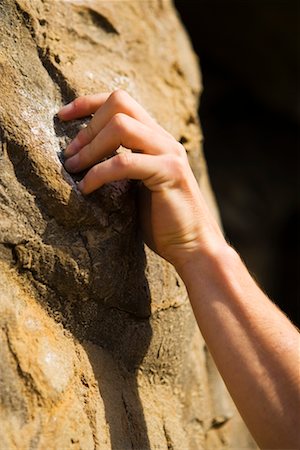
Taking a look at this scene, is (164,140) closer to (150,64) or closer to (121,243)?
(121,243)

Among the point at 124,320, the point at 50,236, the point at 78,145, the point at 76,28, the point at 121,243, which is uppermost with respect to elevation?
the point at 76,28

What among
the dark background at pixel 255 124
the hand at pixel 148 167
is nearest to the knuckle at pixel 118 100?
the hand at pixel 148 167

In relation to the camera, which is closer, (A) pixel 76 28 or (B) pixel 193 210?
(B) pixel 193 210

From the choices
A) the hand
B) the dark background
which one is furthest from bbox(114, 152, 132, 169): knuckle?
the dark background

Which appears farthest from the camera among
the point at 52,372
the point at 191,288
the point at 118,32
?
the point at 118,32

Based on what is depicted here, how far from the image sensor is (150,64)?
2.15 metres

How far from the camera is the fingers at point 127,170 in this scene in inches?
59.5

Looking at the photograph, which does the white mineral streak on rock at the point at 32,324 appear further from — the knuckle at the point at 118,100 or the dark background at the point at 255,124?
the dark background at the point at 255,124

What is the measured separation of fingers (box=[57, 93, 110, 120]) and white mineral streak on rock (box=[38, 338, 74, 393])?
49 cm

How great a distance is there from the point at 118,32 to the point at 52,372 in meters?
0.98

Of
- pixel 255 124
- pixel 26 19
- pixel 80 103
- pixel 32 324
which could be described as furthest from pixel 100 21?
pixel 255 124

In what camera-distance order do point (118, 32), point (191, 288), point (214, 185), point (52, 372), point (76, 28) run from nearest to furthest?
point (52, 372), point (191, 288), point (76, 28), point (118, 32), point (214, 185)

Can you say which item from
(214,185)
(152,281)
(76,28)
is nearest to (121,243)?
(152,281)

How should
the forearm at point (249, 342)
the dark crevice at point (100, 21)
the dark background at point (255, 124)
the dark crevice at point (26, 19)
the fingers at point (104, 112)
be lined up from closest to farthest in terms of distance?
the forearm at point (249, 342) → the fingers at point (104, 112) → the dark crevice at point (26, 19) → the dark crevice at point (100, 21) → the dark background at point (255, 124)
